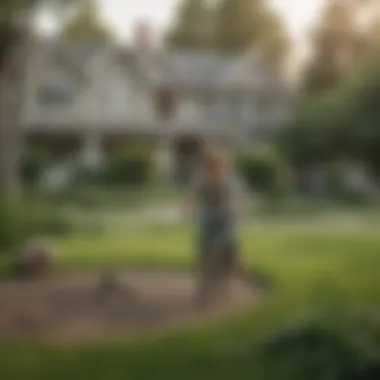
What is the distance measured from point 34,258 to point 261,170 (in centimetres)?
61

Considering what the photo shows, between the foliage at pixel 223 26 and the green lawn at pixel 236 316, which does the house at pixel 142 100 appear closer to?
the foliage at pixel 223 26

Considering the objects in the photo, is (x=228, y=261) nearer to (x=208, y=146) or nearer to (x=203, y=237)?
(x=203, y=237)

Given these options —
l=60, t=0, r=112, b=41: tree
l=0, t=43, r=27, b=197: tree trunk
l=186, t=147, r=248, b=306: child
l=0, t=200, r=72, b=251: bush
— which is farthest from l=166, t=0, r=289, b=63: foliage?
l=0, t=200, r=72, b=251: bush

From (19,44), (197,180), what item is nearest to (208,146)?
(197,180)

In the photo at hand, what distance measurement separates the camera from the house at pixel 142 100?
98.1 inches

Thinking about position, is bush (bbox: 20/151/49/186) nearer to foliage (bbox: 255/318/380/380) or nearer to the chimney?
the chimney

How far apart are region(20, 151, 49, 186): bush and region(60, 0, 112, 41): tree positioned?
1.02 ft

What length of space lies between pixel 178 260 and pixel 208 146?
31 centimetres

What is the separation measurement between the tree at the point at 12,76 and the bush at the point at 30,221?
0.05m

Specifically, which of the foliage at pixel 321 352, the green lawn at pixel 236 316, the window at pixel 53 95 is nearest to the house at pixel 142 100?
the window at pixel 53 95

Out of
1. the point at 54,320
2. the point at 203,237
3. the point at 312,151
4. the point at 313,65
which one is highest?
the point at 313,65

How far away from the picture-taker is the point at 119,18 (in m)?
2.54

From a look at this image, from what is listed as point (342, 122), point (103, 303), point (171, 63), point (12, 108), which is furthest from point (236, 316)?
point (12, 108)

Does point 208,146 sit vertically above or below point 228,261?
above
